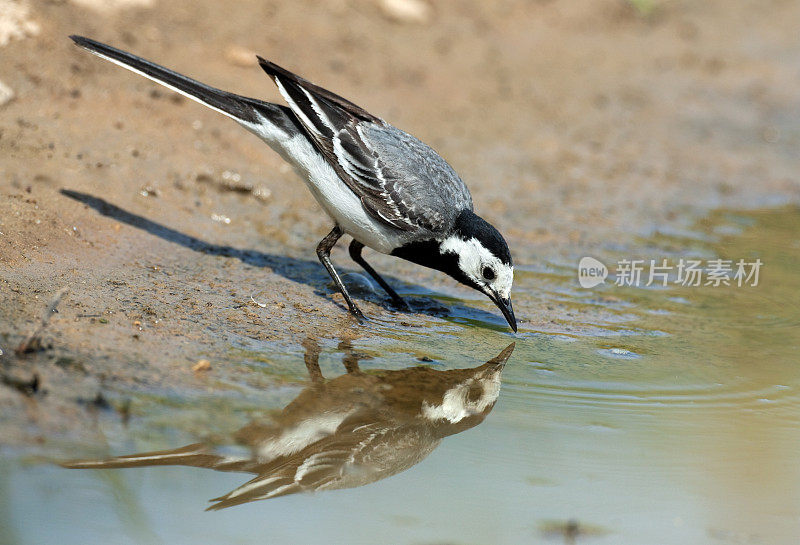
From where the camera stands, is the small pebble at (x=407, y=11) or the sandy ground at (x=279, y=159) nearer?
the sandy ground at (x=279, y=159)

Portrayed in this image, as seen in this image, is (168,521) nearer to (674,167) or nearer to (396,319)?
(396,319)

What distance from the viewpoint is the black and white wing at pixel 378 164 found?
5867 millimetres

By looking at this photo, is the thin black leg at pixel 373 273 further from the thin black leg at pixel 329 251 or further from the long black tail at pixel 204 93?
the long black tail at pixel 204 93

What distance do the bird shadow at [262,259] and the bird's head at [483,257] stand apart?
41 cm

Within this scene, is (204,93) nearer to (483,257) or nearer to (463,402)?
(483,257)

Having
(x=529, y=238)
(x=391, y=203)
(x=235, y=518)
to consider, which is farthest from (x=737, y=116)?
(x=235, y=518)

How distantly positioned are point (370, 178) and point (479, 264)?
98 cm

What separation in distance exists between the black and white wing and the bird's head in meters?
0.12

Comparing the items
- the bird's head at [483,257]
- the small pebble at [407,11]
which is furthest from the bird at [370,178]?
the small pebble at [407,11]

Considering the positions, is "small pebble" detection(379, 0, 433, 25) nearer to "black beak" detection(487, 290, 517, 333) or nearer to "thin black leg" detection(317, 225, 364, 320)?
"thin black leg" detection(317, 225, 364, 320)

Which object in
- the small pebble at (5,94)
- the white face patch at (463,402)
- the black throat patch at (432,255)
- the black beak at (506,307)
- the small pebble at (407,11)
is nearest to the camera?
the white face patch at (463,402)

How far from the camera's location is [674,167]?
9.82 meters

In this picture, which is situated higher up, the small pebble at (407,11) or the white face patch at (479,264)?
the small pebble at (407,11)

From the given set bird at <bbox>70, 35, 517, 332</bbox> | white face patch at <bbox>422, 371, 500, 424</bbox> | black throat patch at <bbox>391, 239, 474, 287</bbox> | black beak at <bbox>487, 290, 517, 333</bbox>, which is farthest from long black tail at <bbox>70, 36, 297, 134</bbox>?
white face patch at <bbox>422, 371, 500, 424</bbox>
